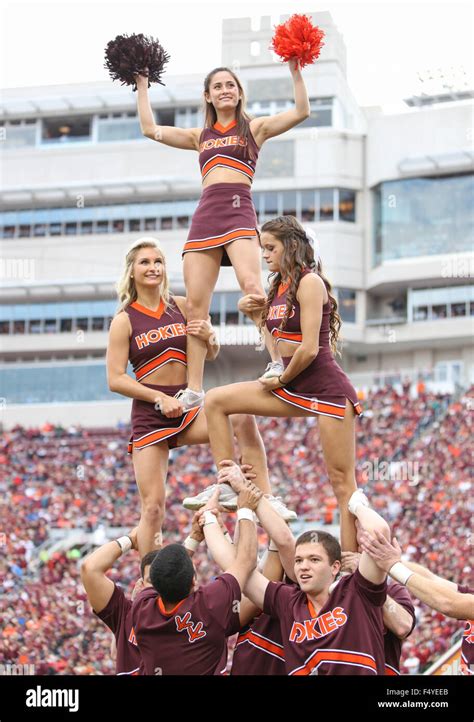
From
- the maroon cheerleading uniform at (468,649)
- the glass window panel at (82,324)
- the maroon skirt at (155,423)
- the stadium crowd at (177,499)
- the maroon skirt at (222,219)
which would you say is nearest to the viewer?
the maroon cheerleading uniform at (468,649)

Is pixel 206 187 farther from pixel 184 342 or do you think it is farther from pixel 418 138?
pixel 418 138

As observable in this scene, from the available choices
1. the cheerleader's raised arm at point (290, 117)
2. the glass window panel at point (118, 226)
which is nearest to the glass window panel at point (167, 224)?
the glass window panel at point (118, 226)

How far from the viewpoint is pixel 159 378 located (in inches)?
273

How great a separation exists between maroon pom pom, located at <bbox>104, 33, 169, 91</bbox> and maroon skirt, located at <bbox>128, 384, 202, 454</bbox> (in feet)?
6.90

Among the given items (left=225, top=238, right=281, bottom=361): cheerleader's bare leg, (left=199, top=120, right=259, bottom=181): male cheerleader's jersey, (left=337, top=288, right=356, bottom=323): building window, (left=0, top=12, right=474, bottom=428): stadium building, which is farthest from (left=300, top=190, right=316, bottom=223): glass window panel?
(left=225, top=238, right=281, bottom=361): cheerleader's bare leg

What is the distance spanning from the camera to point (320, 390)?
248 inches

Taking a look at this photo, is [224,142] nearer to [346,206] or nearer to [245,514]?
[245,514]

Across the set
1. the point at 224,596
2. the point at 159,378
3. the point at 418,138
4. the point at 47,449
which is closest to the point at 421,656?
the point at 159,378

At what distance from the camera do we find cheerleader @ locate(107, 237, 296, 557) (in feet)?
22.1

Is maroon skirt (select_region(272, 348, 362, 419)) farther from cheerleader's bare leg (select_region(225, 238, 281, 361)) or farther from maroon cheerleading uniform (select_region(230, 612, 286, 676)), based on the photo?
maroon cheerleading uniform (select_region(230, 612, 286, 676))

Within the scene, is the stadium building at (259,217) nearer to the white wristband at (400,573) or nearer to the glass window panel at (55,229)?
the glass window panel at (55,229)

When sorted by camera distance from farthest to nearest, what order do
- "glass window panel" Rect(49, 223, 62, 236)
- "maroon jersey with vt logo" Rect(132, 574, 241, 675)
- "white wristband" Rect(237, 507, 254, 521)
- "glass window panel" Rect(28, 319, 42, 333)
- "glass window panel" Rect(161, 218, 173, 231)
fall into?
"glass window panel" Rect(49, 223, 62, 236), "glass window panel" Rect(28, 319, 42, 333), "glass window panel" Rect(161, 218, 173, 231), "white wristband" Rect(237, 507, 254, 521), "maroon jersey with vt logo" Rect(132, 574, 241, 675)

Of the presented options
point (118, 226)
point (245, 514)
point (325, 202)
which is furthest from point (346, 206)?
point (245, 514)

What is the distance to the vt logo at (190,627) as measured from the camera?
16.6 ft
